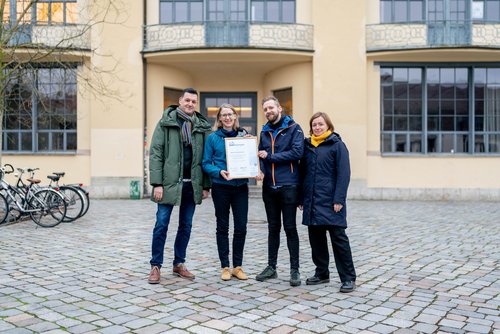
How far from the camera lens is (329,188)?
5.32 metres

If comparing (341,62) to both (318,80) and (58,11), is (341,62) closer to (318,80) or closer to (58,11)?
(318,80)

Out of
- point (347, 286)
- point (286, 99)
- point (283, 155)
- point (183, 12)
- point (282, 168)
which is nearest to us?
point (347, 286)

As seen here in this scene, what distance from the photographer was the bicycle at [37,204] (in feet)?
33.4

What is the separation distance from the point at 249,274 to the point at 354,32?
1198 cm

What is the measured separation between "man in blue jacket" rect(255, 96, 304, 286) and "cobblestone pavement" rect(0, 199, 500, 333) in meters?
0.61

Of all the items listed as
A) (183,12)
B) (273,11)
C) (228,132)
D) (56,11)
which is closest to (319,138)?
(228,132)

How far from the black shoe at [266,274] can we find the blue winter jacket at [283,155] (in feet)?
3.32

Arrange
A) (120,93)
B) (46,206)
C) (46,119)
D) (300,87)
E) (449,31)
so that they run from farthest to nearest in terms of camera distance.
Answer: (46,119) → (300,87) → (120,93) → (449,31) → (46,206)

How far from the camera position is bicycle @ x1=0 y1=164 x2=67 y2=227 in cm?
1017

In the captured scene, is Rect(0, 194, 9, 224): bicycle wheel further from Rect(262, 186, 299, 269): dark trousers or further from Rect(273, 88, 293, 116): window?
Rect(273, 88, 293, 116): window

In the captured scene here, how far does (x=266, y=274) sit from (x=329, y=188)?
128 cm

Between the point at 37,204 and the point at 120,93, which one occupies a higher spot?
the point at 120,93

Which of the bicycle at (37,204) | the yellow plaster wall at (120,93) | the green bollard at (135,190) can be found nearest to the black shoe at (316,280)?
the bicycle at (37,204)

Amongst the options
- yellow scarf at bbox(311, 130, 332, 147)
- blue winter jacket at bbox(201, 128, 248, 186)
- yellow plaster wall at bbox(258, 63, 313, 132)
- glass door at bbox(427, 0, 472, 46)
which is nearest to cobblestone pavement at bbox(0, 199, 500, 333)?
blue winter jacket at bbox(201, 128, 248, 186)
